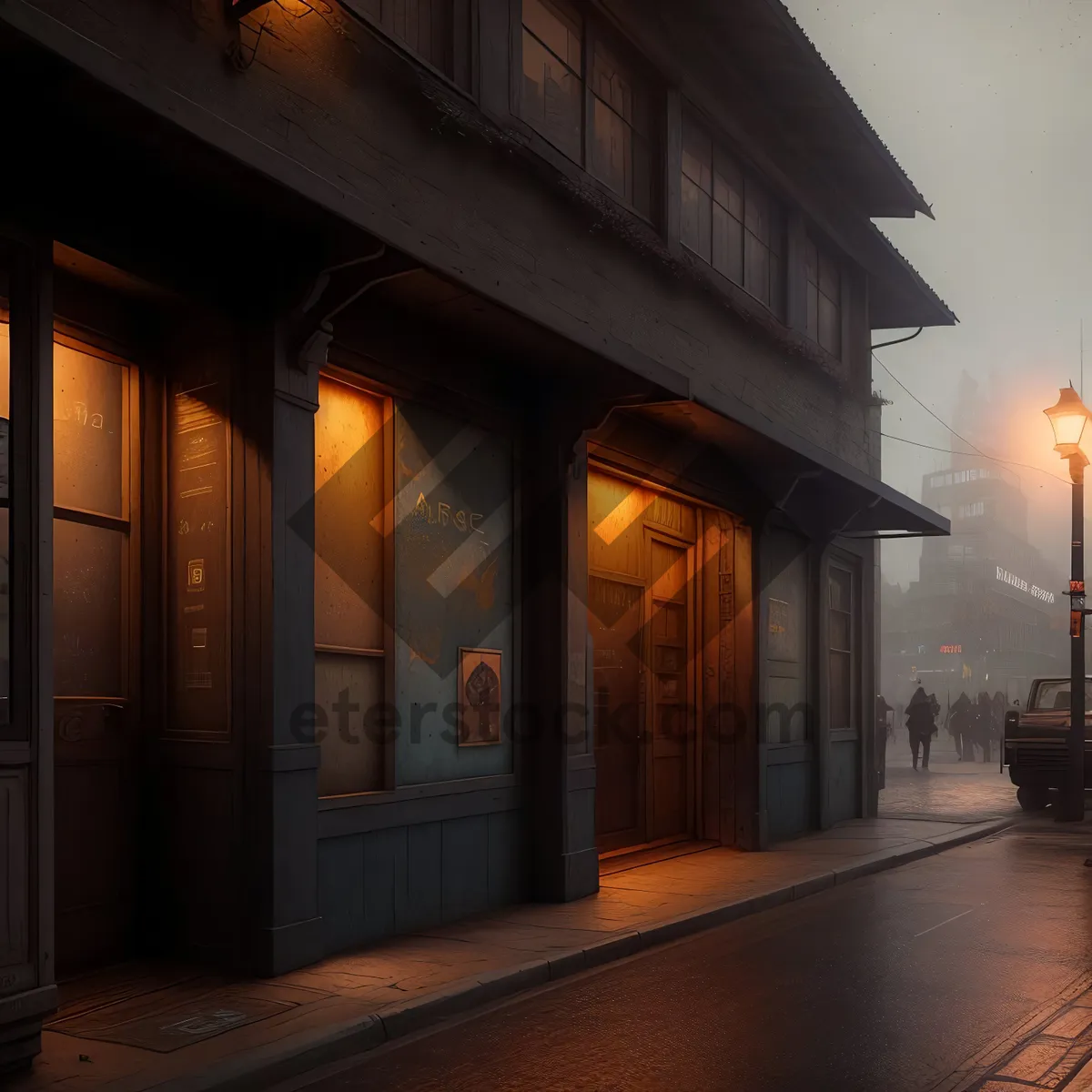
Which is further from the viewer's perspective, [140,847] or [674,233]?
[674,233]

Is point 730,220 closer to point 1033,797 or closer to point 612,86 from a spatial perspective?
point 612,86

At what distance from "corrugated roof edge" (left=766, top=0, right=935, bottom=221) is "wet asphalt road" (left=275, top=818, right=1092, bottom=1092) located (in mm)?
8190

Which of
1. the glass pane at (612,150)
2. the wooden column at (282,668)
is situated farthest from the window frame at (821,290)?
the wooden column at (282,668)

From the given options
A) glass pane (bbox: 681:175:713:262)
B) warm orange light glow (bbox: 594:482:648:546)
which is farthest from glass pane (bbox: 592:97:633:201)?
warm orange light glow (bbox: 594:482:648:546)

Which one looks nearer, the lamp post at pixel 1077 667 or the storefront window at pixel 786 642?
the storefront window at pixel 786 642

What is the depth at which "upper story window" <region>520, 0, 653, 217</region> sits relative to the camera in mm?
9906

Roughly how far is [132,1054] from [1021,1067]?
3905 mm

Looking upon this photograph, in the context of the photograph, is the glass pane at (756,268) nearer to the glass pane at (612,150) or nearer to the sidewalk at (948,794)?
the glass pane at (612,150)

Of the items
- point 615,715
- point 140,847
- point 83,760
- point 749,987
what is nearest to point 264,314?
point 83,760

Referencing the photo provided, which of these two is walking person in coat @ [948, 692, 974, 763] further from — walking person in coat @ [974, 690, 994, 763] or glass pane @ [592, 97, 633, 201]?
glass pane @ [592, 97, 633, 201]

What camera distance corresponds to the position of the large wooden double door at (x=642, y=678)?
12.0 metres

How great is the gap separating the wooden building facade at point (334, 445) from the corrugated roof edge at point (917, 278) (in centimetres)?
→ 420

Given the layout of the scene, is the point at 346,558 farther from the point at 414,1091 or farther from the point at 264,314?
the point at 414,1091

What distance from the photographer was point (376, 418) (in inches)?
337
